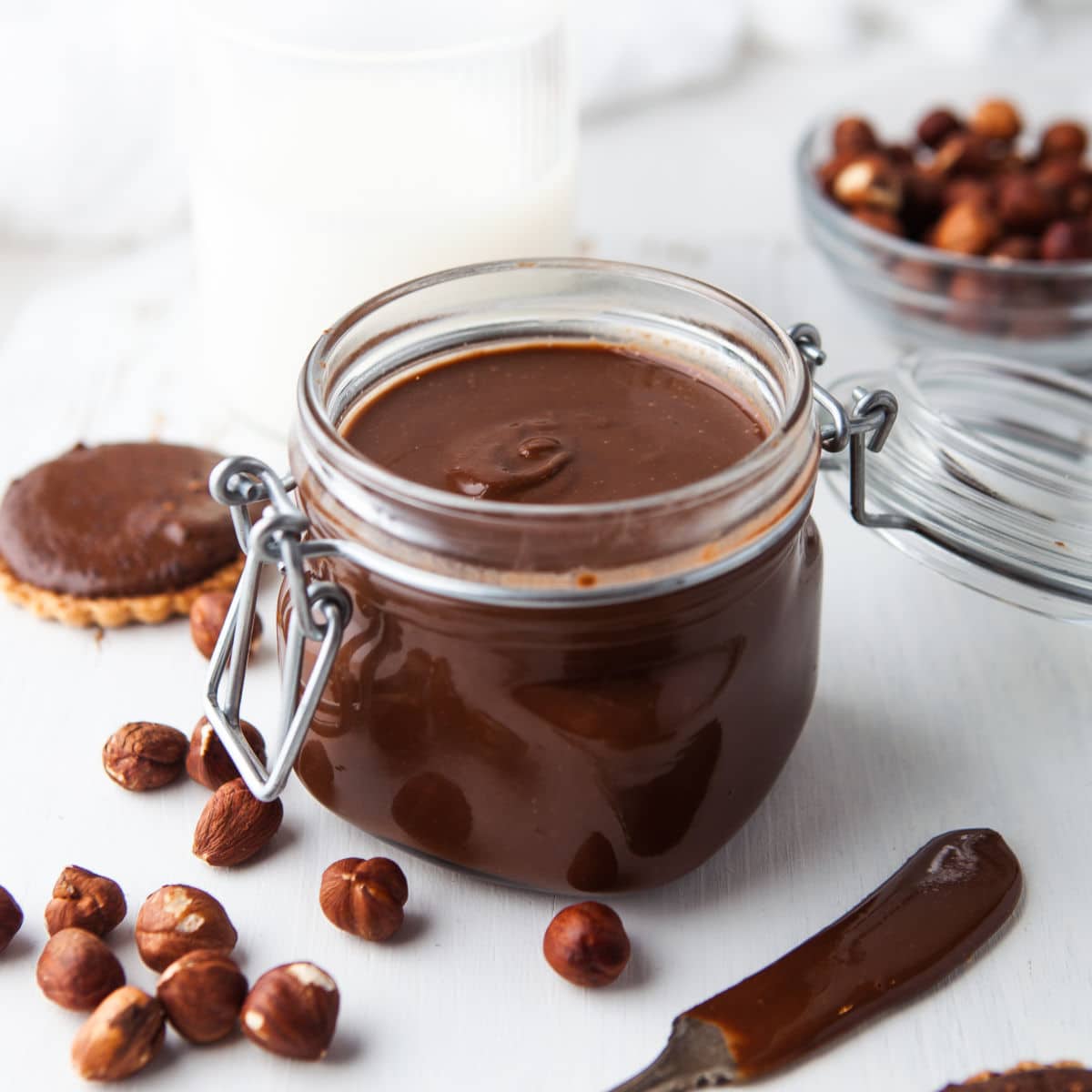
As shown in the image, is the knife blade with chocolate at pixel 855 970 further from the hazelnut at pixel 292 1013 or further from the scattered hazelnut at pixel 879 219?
the scattered hazelnut at pixel 879 219

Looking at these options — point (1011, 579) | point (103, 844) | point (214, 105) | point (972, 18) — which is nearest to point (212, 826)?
Answer: point (103, 844)

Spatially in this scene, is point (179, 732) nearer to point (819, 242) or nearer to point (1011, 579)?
point (1011, 579)

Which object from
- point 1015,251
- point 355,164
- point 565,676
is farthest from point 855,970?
point 1015,251

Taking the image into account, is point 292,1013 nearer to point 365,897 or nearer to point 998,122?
point 365,897

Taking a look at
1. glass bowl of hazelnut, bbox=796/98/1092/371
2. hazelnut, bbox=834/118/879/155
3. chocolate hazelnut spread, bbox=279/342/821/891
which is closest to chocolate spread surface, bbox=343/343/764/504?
chocolate hazelnut spread, bbox=279/342/821/891

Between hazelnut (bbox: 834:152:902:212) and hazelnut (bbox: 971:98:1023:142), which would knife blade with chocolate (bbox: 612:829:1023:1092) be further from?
hazelnut (bbox: 971:98:1023:142)

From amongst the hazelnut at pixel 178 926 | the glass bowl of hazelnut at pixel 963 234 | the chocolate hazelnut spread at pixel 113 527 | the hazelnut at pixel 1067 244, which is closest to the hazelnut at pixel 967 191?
the glass bowl of hazelnut at pixel 963 234

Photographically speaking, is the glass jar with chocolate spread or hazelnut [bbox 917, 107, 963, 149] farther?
Answer: hazelnut [bbox 917, 107, 963, 149]
